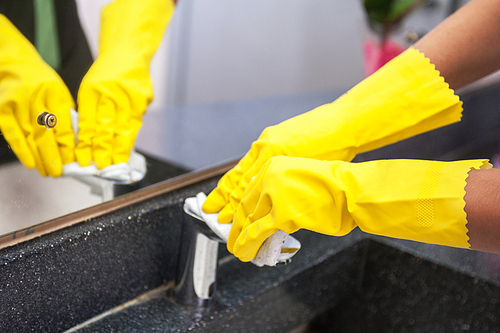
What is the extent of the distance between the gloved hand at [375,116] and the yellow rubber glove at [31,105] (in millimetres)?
186

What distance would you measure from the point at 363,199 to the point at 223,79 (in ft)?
2.44

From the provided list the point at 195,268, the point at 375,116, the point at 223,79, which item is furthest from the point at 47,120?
the point at 223,79

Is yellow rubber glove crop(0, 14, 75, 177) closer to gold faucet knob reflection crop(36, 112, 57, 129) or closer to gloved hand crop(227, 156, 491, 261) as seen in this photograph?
gold faucet knob reflection crop(36, 112, 57, 129)

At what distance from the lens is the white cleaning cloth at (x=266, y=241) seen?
0.43 m

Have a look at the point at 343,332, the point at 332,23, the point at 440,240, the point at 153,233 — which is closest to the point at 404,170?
the point at 440,240

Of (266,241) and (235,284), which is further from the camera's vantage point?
(235,284)

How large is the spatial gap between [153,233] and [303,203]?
0.86 ft

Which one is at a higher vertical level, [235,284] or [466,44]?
[466,44]

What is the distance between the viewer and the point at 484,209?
1.10 feet

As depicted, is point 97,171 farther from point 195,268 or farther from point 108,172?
point 195,268

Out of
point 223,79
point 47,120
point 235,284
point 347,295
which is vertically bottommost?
point 347,295

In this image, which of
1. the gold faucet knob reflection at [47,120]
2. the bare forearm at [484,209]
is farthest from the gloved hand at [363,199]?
the gold faucet knob reflection at [47,120]

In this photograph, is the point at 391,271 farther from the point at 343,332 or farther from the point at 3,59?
the point at 3,59

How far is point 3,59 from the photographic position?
461mm
